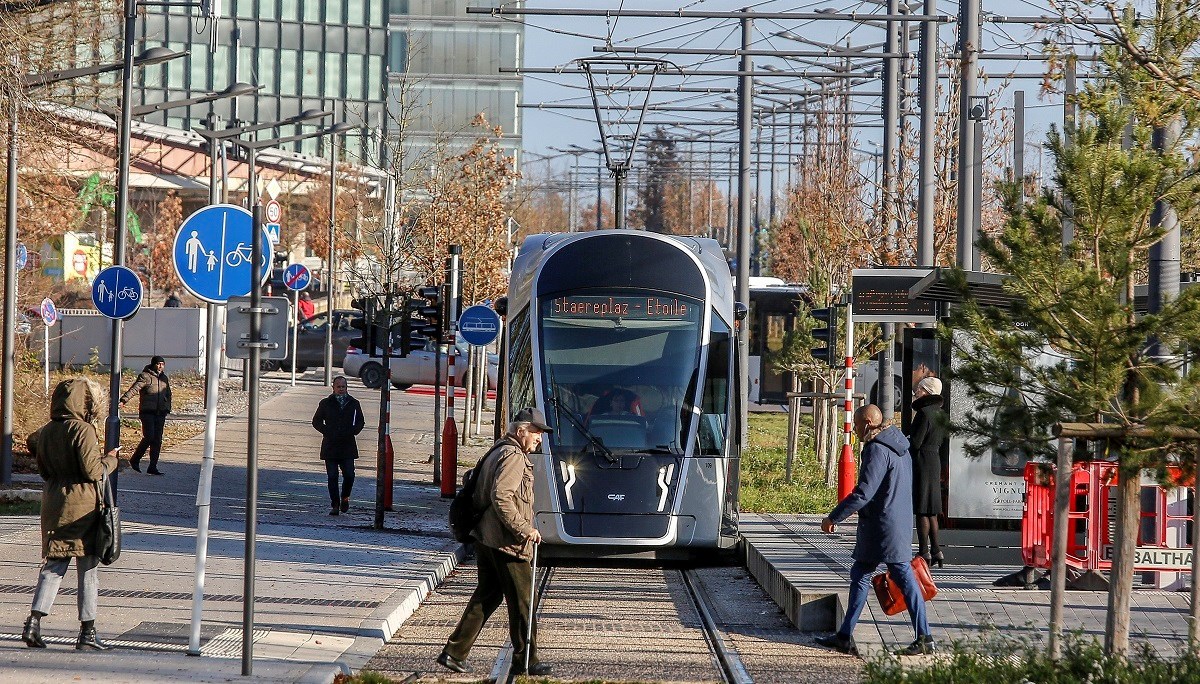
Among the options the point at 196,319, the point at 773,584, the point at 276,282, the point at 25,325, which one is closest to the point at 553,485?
the point at 773,584

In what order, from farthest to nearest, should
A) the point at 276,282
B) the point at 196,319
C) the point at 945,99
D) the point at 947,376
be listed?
1. the point at 276,282
2. the point at 196,319
3. the point at 945,99
4. the point at 947,376

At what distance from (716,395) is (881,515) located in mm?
4738

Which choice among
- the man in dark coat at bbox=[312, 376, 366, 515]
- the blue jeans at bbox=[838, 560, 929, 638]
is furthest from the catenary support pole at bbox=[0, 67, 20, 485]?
the blue jeans at bbox=[838, 560, 929, 638]

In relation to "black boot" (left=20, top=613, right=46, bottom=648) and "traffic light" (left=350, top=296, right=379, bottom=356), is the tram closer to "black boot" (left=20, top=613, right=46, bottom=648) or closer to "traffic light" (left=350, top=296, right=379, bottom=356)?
"traffic light" (left=350, top=296, right=379, bottom=356)

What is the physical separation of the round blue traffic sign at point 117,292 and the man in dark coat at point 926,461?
8.70 m

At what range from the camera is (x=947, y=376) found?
9055 millimetres

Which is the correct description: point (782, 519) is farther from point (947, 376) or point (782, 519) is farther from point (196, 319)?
point (196, 319)

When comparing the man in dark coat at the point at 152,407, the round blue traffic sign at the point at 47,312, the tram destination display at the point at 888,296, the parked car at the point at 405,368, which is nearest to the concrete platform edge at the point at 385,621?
the tram destination display at the point at 888,296

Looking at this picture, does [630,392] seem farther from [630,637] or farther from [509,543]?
[509,543]

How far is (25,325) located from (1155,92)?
23.9 m

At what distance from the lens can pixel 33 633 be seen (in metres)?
9.89

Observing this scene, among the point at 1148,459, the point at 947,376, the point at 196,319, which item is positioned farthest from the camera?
the point at 196,319

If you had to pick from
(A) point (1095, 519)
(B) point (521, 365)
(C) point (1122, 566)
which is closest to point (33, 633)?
(C) point (1122, 566)

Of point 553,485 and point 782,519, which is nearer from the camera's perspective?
point 553,485
